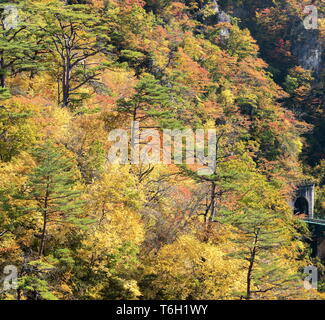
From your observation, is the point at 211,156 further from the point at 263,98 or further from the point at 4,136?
the point at 263,98

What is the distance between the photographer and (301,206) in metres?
46.5

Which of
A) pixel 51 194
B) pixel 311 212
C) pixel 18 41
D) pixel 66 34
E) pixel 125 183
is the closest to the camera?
pixel 51 194

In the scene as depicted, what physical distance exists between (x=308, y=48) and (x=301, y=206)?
72.7 ft

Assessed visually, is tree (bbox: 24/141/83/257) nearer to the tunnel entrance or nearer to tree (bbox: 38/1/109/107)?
tree (bbox: 38/1/109/107)

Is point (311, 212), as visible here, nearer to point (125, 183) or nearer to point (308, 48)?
point (308, 48)

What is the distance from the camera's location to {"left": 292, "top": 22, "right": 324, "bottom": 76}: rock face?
58.7m

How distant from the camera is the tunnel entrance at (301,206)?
4551 centimetres

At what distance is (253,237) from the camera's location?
60.2 ft

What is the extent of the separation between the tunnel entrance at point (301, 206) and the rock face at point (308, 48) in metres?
19.1

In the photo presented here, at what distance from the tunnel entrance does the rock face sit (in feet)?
62.6

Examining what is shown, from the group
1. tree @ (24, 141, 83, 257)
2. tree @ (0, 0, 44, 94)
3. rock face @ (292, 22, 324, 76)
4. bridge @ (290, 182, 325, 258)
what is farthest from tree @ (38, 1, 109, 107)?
rock face @ (292, 22, 324, 76)

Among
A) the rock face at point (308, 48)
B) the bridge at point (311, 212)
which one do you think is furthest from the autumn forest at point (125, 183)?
the rock face at point (308, 48)

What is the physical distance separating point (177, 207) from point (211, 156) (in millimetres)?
3452

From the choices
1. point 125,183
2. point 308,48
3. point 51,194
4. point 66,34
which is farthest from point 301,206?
point 51,194
